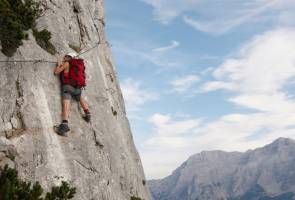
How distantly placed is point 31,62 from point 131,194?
1091 centimetres

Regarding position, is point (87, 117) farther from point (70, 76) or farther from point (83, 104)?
point (70, 76)

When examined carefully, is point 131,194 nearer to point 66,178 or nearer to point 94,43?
point 66,178

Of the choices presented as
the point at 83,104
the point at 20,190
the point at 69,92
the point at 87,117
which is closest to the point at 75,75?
A: the point at 69,92

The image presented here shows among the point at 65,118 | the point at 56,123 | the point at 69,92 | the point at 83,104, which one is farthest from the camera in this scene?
the point at 83,104

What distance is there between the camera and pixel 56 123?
18828mm

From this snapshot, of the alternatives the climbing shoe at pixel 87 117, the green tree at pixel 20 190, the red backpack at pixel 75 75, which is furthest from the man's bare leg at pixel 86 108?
the green tree at pixel 20 190

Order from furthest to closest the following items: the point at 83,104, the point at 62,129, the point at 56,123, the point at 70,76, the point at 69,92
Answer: the point at 83,104
the point at 70,76
the point at 69,92
the point at 56,123
the point at 62,129

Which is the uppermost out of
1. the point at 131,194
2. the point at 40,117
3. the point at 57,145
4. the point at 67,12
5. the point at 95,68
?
the point at 67,12

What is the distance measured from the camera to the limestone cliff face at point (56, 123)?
55.7ft

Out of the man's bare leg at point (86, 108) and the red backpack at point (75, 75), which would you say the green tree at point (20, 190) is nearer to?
the man's bare leg at point (86, 108)

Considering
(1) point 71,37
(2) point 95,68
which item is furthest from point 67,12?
(2) point 95,68

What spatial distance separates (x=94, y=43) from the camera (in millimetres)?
28625

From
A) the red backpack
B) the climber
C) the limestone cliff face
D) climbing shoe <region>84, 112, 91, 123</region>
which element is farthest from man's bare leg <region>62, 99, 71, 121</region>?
climbing shoe <region>84, 112, 91, 123</region>

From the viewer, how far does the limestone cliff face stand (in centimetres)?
1697
